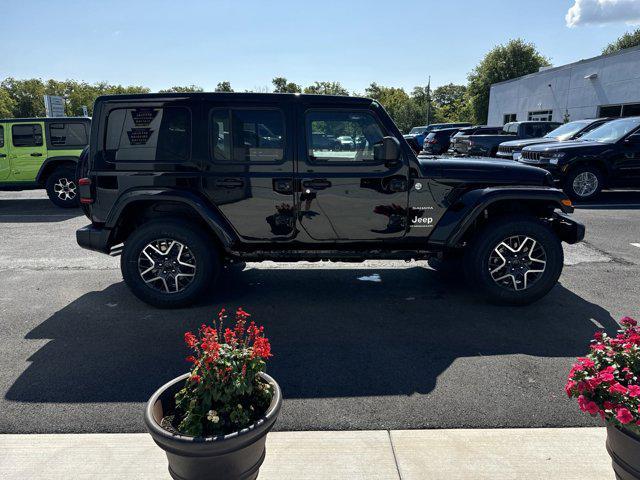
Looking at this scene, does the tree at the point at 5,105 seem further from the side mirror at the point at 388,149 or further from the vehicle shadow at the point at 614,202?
the side mirror at the point at 388,149

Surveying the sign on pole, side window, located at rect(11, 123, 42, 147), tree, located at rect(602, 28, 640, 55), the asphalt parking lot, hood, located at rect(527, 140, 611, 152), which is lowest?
the asphalt parking lot

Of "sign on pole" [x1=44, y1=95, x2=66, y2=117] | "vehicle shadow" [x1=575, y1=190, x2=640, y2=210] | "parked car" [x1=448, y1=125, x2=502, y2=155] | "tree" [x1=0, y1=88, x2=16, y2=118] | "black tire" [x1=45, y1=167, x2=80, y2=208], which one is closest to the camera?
"vehicle shadow" [x1=575, y1=190, x2=640, y2=210]

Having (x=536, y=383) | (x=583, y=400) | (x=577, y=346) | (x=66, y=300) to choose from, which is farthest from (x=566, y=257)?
(x=66, y=300)

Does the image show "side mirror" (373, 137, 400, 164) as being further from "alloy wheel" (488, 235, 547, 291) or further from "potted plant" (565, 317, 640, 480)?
"potted plant" (565, 317, 640, 480)

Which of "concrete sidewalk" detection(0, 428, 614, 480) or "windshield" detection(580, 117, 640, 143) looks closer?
"concrete sidewalk" detection(0, 428, 614, 480)

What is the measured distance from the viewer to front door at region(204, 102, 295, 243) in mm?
4316

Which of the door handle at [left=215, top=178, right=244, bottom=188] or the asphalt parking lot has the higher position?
the door handle at [left=215, top=178, right=244, bottom=188]

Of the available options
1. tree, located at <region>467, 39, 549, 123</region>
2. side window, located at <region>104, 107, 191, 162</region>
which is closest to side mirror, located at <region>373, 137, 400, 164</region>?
side window, located at <region>104, 107, 191, 162</region>

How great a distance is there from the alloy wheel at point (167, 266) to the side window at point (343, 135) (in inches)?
63.0

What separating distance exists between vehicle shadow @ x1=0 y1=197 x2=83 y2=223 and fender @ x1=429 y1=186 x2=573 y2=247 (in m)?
8.10

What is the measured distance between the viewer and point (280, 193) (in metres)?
4.36

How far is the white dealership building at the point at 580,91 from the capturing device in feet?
66.8

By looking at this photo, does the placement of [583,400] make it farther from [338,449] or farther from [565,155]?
[565,155]

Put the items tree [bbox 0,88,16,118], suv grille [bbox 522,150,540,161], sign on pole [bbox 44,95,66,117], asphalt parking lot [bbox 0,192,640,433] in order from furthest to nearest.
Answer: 1. tree [bbox 0,88,16,118]
2. sign on pole [bbox 44,95,66,117]
3. suv grille [bbox 522,150,540,161]
4. asphalt parking lot [bbox 0,192,640,433]
